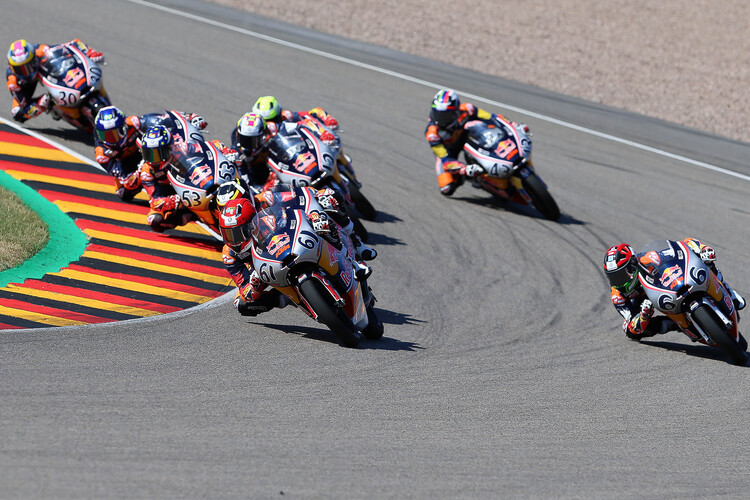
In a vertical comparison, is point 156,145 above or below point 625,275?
below

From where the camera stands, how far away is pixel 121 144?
1476cm

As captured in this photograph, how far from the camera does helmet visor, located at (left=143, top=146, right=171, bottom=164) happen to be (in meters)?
13.6

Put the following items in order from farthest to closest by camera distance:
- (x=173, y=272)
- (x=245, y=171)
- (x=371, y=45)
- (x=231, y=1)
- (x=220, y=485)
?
1. (x=231, y=1)
2. (x=371, y=45)
3. (x=245, y=171)
4. (x=173, y=272)
5. (x=220, y=485)

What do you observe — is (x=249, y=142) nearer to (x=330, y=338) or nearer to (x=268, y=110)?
(x=268, y=110)

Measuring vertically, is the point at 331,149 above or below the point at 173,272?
above

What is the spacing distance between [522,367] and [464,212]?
260 inches

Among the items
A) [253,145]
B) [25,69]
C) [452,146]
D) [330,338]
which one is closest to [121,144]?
[253,145]

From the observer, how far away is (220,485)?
6.55 metres

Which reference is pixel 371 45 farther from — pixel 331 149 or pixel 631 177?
pixel 331 149

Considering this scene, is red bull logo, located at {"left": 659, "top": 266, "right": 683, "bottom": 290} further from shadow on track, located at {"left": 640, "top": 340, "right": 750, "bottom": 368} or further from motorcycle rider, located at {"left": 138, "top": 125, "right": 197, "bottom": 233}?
motorcycle rider, located at {"left": 138, "top": 125, "right": 197, "bottom": 233}

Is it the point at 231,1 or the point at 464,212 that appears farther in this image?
the point at 231,1

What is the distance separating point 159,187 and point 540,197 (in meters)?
6.05

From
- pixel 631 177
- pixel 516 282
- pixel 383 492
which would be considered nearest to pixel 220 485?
pixel 383 492

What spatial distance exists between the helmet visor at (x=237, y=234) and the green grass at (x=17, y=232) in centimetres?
291
